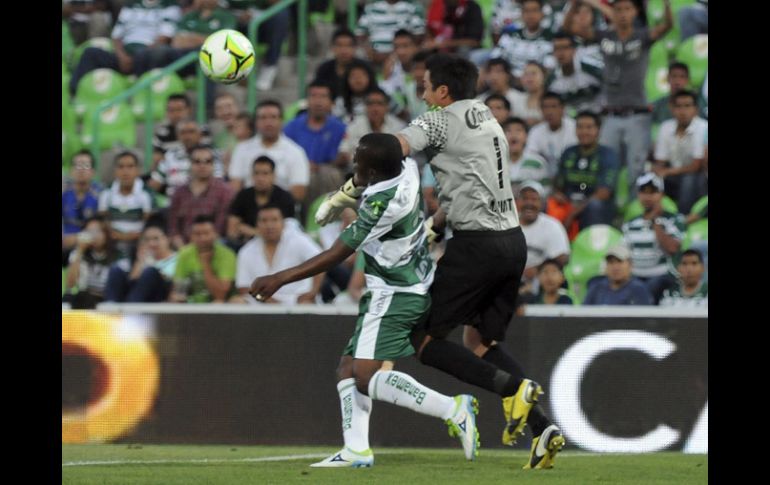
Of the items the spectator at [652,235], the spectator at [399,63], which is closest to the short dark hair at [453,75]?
the spectator at [652,235]

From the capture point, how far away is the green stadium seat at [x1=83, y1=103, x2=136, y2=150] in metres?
15.5

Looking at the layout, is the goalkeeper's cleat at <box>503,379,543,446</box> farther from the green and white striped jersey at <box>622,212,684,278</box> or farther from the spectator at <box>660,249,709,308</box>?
the green and white striped jersey at <box>622,212,684,278</box>

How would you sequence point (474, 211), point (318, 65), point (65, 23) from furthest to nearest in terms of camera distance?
1. point (65, 23)
2. point (318, 65)
3. point (474, 211)

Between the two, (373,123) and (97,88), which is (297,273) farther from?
(97,88)

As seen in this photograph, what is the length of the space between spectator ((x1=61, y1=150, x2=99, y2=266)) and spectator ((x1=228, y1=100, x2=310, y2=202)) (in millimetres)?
1471

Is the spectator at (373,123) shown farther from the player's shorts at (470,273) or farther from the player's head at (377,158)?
the player's head at (377,158)

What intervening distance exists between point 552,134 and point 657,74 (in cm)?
154

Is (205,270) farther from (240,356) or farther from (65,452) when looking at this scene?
(65,452)

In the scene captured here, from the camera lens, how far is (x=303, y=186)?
43.0 feet

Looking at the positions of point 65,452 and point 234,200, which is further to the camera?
point 234,200

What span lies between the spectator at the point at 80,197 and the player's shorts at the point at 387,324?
6.76 meters

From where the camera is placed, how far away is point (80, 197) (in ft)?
45.5
